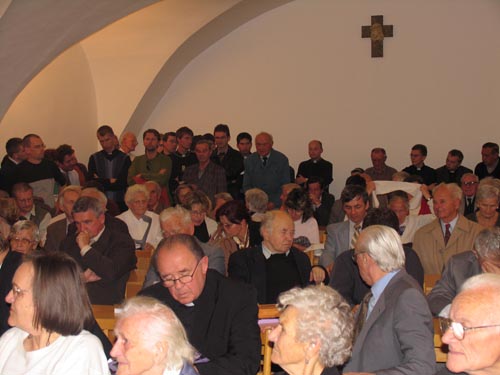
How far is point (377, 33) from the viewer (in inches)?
504

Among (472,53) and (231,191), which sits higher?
(472,53)

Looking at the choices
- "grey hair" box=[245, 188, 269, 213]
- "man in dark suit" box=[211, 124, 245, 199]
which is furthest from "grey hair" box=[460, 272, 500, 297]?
"man in dark suit" box=[211, 124, 245, 199]

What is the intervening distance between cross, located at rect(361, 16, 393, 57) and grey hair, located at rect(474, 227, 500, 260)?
8.36 m

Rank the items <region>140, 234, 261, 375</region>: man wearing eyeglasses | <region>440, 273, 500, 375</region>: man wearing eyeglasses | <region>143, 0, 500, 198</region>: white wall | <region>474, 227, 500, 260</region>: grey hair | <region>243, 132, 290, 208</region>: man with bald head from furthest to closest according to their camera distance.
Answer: <region>143, 0, 500, 198</region>: white wall, <region>243, 132, 290, 208</region>: man with bald head, <region>474, 227, 500, 260</region>: grey hair, <region>140, 234, 261, 375</region>: man wearing eyeglasses, <region>440, 273, 500, 375</region>: man wearing eyeglasses

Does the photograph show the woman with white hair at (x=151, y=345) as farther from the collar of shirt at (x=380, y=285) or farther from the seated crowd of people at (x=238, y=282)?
the collar of shirt at (x=380, y=285)

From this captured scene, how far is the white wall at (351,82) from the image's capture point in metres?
12.7

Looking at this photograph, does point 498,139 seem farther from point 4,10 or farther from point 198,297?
point 198,297

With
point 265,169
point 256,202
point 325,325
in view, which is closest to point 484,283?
point 325,325

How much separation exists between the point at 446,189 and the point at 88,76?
6.98 metres

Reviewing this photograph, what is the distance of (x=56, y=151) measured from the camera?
10.5 meters

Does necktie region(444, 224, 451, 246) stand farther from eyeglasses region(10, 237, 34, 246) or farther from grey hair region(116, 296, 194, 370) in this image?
grey hair region(116, 296, 194, 370)

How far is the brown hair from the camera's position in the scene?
3.58m

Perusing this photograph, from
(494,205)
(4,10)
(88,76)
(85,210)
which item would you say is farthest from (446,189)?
(88,76)

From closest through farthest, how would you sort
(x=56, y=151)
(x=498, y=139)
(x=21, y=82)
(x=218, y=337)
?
(x=218, y=337) < (x=21, y=82) < (x=56, y=151) < (x=498, y=139)
